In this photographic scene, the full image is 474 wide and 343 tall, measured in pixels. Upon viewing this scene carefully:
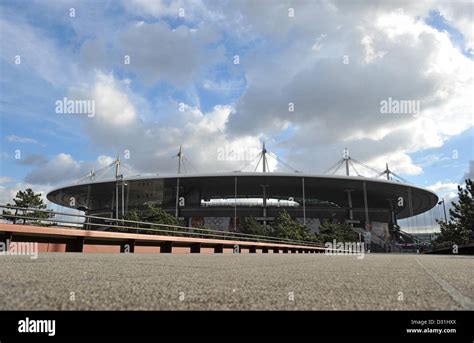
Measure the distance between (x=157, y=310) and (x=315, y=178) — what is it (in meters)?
85.8

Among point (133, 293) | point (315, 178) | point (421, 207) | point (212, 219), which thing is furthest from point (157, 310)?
point (421, 207)

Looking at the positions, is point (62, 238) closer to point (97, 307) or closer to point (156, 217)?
point (97, 307)

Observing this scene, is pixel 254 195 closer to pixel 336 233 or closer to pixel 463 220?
pixel 336 233


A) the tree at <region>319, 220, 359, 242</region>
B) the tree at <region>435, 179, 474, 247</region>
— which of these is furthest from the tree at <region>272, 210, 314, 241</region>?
the tree at <region>435, 179, 474, 247</region>

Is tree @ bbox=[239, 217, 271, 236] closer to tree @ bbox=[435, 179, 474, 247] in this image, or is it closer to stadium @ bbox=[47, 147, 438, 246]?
stadium @ bbox=[47, 147, 438, 246]

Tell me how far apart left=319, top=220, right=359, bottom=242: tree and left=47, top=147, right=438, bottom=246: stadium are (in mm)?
7293

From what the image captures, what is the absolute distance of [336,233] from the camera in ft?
255

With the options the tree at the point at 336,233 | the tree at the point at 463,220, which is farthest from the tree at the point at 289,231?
the tree at the point at 463,220

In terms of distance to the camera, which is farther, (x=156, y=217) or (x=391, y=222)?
(x=391, y=222)

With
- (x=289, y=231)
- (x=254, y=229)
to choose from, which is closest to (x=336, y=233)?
(x=289, y=231)

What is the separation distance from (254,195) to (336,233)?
28.2 meters

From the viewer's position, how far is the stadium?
3428 inches
